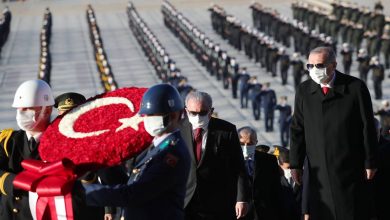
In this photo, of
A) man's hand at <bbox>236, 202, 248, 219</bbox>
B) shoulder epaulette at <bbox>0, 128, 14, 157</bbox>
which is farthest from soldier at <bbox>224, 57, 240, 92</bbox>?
shoulder epaulette at <bbox>0, 128, 14, 157</bbox>

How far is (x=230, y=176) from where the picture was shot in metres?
5.85

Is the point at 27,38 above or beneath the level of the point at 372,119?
beneath

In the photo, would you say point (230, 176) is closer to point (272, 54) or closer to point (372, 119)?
point (372, 119)

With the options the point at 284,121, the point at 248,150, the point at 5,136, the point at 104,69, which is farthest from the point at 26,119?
the point at 104,69

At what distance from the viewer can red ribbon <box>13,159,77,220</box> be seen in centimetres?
402

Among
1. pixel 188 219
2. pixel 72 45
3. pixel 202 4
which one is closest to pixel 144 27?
pixel 72 45

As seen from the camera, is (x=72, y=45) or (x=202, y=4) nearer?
(x=72, y=45)

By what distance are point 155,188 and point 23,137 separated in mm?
1310

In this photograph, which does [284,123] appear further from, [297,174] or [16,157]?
[16,157]

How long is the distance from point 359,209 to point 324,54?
0.87 m

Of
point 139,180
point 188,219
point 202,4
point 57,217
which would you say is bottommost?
point 202,4

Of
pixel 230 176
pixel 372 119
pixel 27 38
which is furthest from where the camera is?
pixel 27 38

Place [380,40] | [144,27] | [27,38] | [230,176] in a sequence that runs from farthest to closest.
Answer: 1. [27,38]
2. [144,27]
3. [380,40]
4. [230,176]

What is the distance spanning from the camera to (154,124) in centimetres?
407
